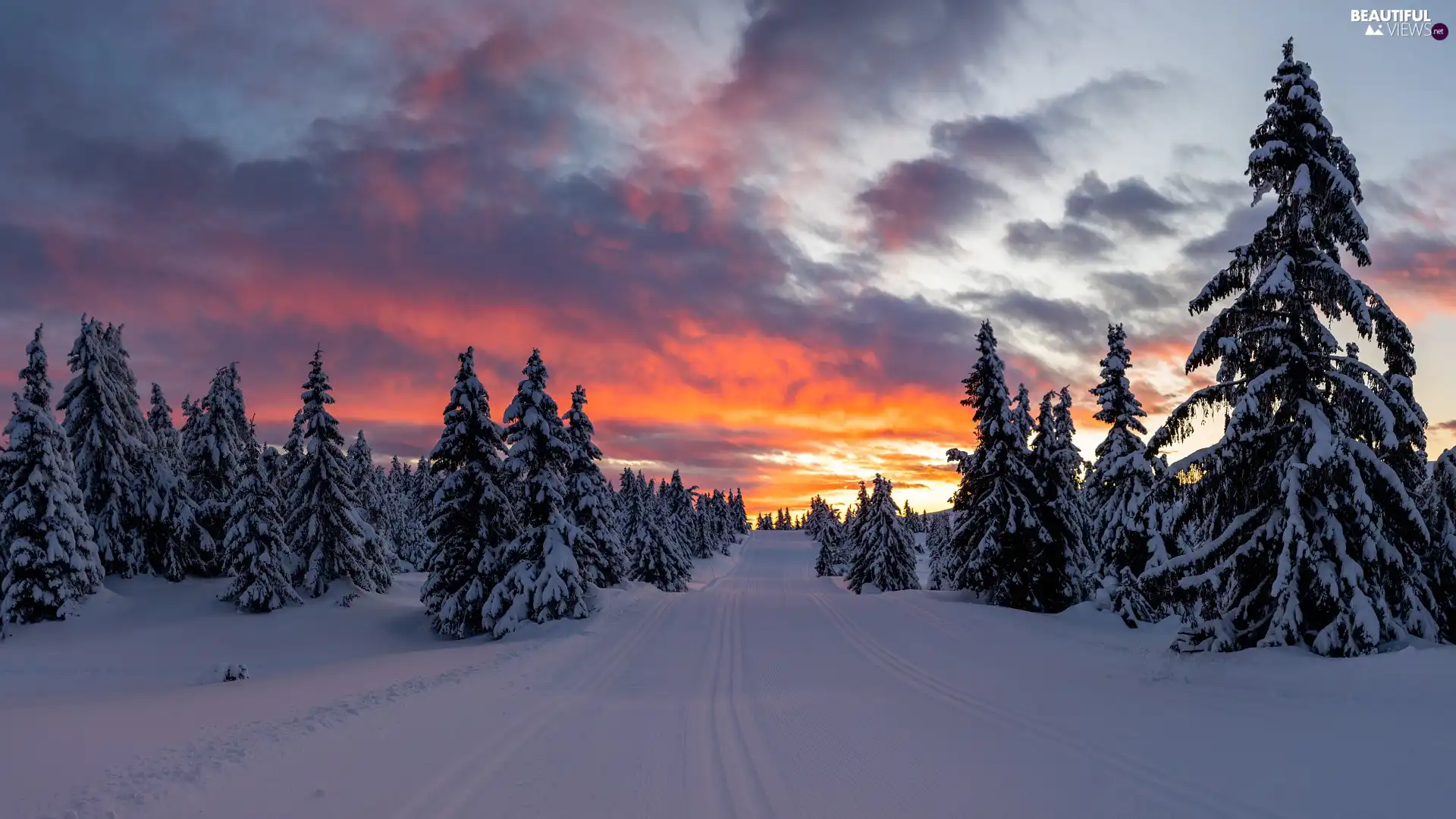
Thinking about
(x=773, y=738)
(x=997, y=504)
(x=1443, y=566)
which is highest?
(x=997, y=504)

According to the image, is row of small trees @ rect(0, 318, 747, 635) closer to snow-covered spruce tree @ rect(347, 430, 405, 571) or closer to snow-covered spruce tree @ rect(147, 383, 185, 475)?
snow-covered spruce tree @ rect(147, 383, 185, 475)

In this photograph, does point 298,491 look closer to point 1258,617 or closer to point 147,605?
point 147,605

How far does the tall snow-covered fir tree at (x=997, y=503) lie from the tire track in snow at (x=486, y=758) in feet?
63.4

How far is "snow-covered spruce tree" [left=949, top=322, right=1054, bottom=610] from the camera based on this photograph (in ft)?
96.1

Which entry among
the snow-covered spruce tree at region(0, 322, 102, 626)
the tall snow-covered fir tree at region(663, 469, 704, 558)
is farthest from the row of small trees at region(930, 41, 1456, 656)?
the tall snow-covered fir tree at region(663, 469, 704, 558)

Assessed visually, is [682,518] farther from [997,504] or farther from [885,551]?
[997,504]

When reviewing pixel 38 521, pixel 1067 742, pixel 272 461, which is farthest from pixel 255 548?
pixel 1067 742

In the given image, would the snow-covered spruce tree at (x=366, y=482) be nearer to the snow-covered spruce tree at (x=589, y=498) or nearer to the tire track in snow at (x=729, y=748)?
the snow-covered spruce tree at (x=589, y=498)

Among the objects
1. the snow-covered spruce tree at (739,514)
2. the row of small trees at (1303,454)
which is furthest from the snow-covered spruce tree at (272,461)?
the snow-covered spruce tree at (739,514)

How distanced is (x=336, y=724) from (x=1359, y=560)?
58.4ft

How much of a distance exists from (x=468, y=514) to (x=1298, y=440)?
2737 cm

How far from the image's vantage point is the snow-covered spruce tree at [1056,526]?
2986 cm

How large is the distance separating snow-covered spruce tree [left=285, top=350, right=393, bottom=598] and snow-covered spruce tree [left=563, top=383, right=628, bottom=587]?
11.1 metres

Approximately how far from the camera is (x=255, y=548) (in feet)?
104
